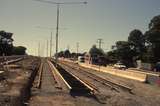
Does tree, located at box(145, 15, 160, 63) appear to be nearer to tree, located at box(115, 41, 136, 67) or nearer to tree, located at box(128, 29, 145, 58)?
tree, located at box(115, 41, 136, 67)

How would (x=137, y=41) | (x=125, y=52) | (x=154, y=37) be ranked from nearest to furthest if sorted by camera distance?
(x=154, y=37) < (x=125, y=52) < (x=137, y=41)

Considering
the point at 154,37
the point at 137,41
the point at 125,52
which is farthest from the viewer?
the point at 137,41

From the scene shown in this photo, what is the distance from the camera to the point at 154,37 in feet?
379

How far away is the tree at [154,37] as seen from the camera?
109 meters

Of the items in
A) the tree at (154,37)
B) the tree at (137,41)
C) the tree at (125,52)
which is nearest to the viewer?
the tree at (154,37)

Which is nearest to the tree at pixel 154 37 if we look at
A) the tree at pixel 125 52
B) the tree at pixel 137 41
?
the tree at pixel 125 52

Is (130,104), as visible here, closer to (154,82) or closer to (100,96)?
(100,96)

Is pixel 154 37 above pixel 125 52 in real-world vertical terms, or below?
above

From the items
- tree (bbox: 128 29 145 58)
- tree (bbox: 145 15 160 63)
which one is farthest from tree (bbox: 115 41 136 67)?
tree (bbox: 145 15 160 63)

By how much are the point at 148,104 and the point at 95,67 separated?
54396 mm

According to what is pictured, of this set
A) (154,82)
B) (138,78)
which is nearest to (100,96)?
(154,82)

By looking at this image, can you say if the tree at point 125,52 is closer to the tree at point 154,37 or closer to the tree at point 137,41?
Result: the tree at point 137,41

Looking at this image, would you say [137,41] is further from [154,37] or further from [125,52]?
[154,37]

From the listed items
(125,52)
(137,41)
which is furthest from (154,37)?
(137,41)
